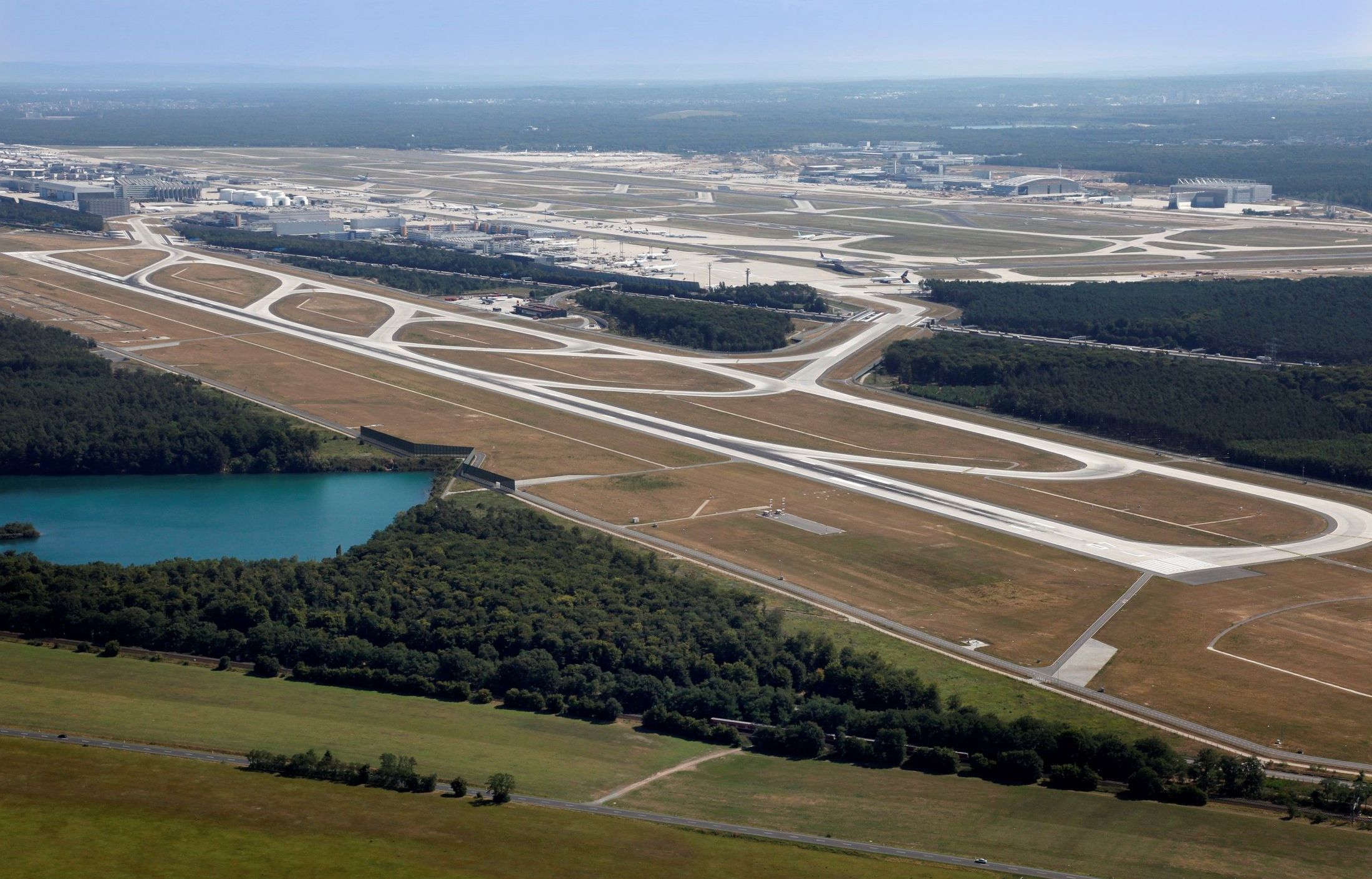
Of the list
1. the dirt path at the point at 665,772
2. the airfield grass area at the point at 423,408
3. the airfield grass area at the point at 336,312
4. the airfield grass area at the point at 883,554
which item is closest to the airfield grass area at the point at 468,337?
the airfield grass area at the point at 336,312

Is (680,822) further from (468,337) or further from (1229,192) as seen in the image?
(1229,192)

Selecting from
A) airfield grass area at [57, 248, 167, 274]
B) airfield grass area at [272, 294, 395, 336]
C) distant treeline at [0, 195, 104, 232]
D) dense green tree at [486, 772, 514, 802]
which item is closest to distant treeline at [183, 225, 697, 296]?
airfield grass area at [57, 248, 167, 274]

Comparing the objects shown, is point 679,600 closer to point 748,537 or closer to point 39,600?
point 748,537

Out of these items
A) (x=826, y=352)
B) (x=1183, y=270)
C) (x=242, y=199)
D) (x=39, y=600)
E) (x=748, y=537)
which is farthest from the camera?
(x=242, y=199)

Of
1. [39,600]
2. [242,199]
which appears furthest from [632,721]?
[242,199]

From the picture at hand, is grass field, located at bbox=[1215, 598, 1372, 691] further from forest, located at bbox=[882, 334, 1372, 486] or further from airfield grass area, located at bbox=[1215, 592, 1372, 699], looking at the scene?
forest, located at bbox=[882, 334, 1372, 486]
